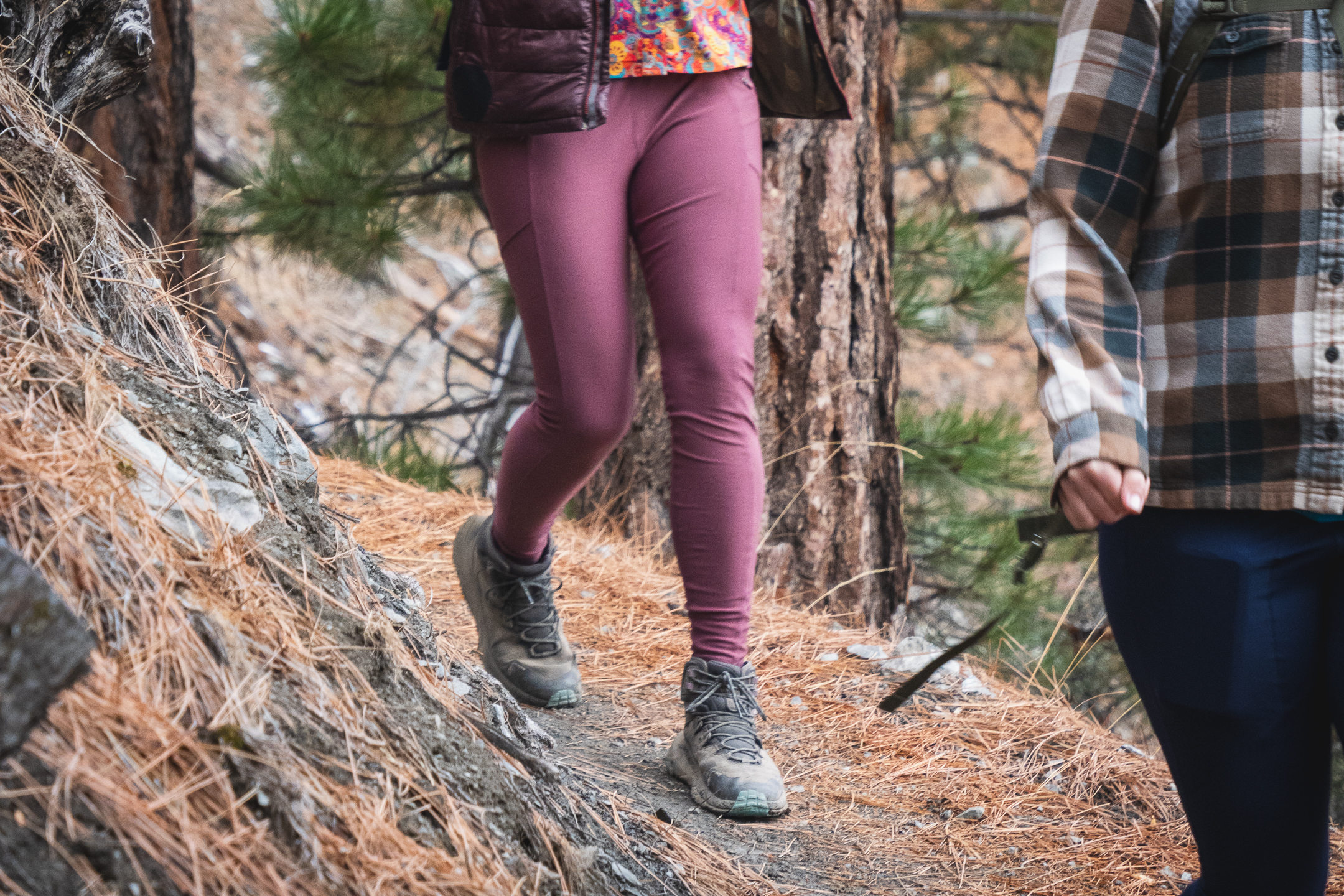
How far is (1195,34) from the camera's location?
93 centimetres

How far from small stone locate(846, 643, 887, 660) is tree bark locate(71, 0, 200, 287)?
2.08 m

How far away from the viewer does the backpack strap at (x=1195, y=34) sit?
896 millimetres

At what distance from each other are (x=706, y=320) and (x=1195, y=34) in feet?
2.12

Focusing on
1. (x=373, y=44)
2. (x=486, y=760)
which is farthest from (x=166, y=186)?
(x=486, y=760)

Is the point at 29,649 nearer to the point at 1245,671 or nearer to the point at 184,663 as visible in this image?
the point at 184,663

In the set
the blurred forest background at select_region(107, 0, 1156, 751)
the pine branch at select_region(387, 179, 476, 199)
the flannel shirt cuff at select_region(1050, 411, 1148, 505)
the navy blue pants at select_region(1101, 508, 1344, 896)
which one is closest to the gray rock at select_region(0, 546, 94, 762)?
the flannel shirt cuff at select_region(1050, 411, 1148, 505)

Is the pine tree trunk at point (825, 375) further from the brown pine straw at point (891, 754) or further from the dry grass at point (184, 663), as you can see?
the dry grass at point (184, 663)

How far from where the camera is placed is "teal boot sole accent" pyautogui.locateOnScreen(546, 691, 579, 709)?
1677mm

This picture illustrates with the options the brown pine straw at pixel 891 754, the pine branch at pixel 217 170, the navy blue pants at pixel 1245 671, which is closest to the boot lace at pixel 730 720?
the brown pine straw at pixel 891 754

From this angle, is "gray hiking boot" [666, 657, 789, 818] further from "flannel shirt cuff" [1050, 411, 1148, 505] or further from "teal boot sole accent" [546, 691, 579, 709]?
"flannel shirt cuff" [1050, 411, 1148, 505]

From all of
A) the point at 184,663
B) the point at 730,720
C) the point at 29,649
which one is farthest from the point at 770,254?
the point at 29,649

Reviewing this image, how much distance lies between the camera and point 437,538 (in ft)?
8.36

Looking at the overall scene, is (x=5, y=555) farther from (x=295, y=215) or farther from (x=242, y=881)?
(x=295, y=215)

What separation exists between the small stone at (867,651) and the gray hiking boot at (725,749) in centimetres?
75
